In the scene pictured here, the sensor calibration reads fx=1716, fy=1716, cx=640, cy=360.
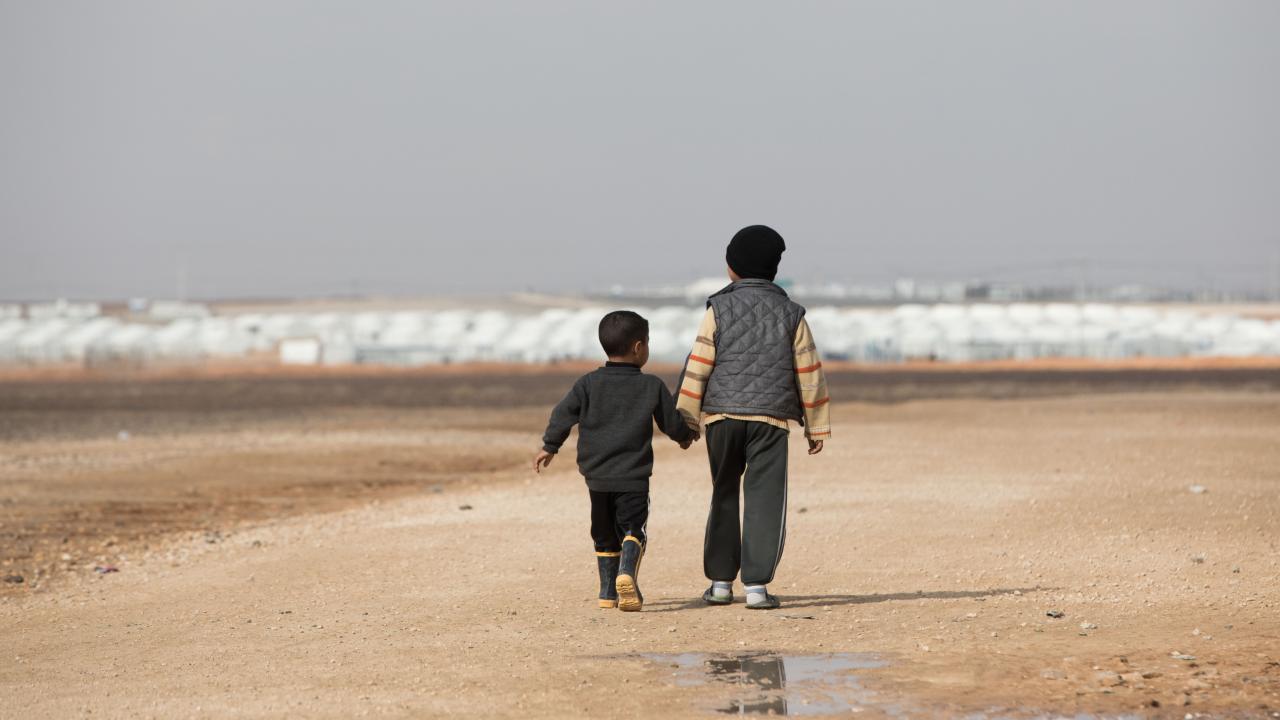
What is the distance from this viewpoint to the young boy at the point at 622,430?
8227mm

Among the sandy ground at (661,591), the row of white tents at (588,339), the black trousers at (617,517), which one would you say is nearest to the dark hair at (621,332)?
the black trousers at (617,517)

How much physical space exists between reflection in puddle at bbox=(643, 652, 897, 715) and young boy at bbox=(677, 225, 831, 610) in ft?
4.17

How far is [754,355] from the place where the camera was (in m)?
8.32

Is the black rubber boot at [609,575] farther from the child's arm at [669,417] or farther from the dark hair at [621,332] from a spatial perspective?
the dark hair at [621,332]

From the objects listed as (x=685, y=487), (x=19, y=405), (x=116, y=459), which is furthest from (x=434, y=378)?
(x=685, y=487)

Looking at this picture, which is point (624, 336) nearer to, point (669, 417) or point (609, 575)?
point (669, 417)

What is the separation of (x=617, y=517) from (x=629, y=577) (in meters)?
0.31

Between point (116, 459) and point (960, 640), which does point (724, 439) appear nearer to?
point (960, 640)

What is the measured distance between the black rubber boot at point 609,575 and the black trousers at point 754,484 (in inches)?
19.3

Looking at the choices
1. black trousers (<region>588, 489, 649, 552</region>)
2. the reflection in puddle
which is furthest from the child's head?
the reflection in puddle

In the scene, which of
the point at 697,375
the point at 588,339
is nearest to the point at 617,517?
the point at 697,375

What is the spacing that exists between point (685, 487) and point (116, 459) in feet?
34.6

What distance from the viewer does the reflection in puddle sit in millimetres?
6133

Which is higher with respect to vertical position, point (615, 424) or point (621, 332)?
point (621, 332)
